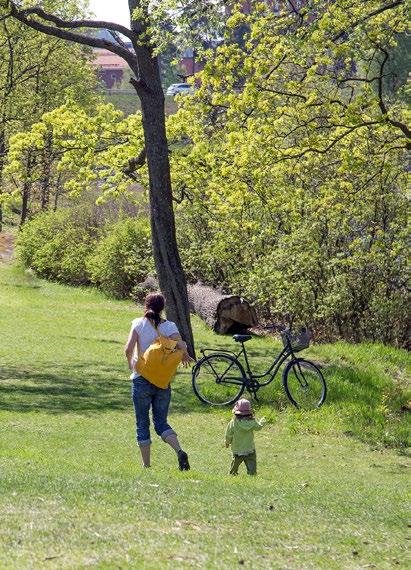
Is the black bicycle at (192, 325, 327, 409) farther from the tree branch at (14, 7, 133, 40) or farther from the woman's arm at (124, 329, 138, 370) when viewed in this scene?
the tree branch at (14, 7, 133, 40)

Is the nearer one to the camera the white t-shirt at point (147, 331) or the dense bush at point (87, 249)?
the white t-shirt at point (147, 331)

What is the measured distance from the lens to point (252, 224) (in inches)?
986

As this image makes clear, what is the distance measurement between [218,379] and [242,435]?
16.2 ft

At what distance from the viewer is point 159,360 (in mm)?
11469

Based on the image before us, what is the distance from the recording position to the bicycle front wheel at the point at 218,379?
56.1ft

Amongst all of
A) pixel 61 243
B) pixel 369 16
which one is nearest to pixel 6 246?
pixel 61 243

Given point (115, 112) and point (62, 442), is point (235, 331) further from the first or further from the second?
point (62, 442)

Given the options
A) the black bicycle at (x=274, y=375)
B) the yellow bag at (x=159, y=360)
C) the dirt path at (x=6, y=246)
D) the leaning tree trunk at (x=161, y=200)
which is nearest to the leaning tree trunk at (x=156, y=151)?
the leaning tree trunk at (x=161, y=200)

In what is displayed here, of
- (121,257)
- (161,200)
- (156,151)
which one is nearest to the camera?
(156,151)

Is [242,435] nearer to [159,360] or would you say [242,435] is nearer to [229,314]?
[159,360]

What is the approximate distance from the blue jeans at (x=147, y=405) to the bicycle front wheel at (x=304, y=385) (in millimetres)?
5305

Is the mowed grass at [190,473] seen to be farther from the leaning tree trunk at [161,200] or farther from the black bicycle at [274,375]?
the leaning tree trunk at [161,200]

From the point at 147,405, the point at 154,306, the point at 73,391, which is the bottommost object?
the point at 73,391

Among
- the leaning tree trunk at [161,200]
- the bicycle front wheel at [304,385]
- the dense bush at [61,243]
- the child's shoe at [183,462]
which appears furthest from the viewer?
the dense bush at [61,243]
